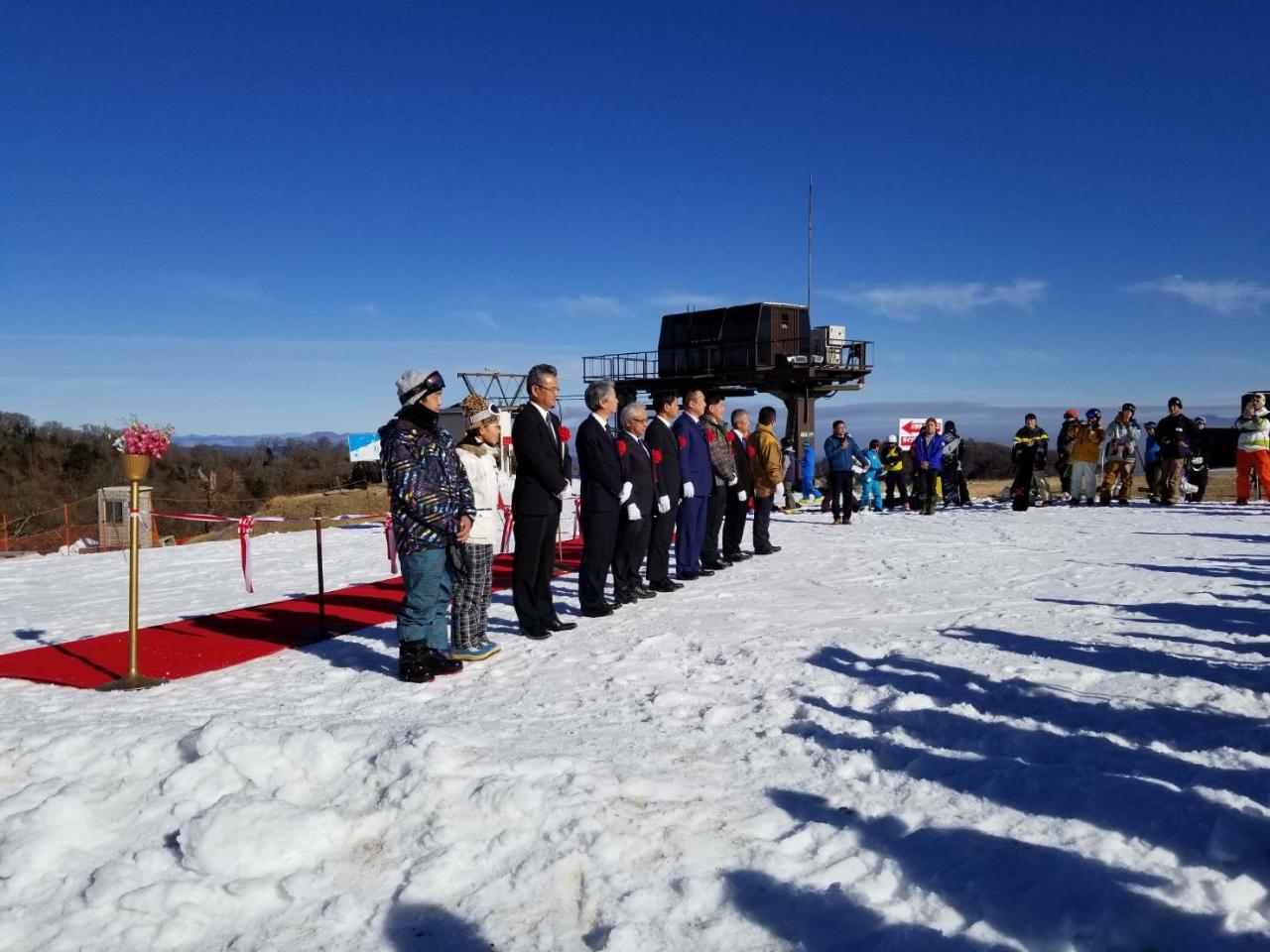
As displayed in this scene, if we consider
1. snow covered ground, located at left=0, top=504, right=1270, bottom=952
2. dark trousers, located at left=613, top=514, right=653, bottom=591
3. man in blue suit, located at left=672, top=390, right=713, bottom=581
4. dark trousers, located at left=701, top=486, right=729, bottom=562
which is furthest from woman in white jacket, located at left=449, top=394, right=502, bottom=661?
dark trousers, located at left=701, top=486, right=729, bottom=562

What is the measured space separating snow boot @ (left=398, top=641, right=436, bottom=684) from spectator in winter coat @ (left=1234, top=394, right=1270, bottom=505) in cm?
1509

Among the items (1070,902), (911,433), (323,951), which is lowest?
(323,951)

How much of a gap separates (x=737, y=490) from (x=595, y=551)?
3263 millimetres

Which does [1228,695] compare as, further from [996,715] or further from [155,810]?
[155,810]

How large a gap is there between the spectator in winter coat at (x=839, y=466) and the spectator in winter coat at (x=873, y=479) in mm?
2957

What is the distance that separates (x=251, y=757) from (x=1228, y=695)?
4858mm

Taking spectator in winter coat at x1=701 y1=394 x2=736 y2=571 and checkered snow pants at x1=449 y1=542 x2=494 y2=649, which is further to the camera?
spectator in winter coat at x1=701 y1=394 x2=736 y2=571

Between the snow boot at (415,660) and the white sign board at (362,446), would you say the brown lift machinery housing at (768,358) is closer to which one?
the white sign board at (362,446)

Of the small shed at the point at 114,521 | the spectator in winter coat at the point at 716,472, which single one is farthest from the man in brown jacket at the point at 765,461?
the small shed at the point at 114,521

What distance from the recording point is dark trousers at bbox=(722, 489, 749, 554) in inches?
408

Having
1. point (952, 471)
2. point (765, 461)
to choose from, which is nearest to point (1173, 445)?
point (952, 471)

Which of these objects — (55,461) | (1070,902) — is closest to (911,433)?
(1070,902)

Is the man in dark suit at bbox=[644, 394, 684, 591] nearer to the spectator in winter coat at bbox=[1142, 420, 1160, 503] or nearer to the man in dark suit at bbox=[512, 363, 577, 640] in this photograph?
the man in dark suit at bbox=[512, 363, 577, 640]

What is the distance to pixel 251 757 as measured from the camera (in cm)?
380
